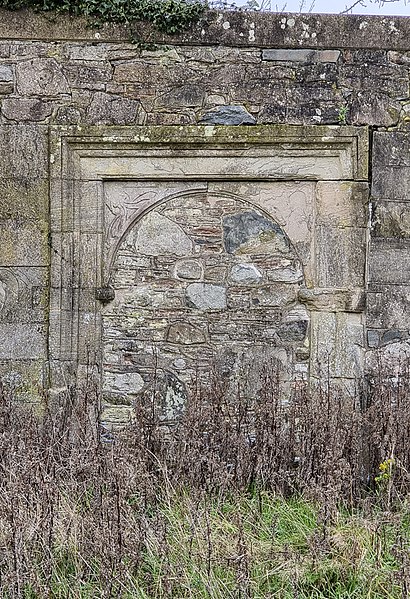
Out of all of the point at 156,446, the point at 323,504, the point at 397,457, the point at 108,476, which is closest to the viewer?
the point at 323,504

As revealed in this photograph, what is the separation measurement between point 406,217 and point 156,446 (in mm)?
2297

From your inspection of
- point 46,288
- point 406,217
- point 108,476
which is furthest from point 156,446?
point 406,217

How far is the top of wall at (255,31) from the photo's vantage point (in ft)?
18.3

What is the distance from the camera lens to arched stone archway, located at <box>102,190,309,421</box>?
5.77 metres

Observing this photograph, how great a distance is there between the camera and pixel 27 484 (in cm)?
400

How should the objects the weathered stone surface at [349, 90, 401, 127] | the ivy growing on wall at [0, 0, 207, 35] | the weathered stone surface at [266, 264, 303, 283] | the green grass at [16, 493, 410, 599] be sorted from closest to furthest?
1. the green grass at [16, 493, 410, 599]
2. the ivy growing on wall at [0, 0, 207, 35]
3. the weathered stone surface at [349, 90, 401, 127]
4. the weathered stone surface at [266, 264, 303, 283]

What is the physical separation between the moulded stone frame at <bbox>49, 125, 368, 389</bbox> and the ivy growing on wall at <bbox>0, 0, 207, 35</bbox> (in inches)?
27.5

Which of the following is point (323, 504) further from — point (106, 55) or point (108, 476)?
point (106, 55)

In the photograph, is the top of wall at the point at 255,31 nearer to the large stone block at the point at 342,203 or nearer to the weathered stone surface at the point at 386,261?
the large stone block at the point at 342,203

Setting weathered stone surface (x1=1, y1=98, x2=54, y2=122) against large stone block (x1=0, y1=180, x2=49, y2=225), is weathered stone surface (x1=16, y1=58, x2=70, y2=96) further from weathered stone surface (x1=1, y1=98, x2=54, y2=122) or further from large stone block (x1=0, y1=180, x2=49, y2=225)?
large stone block (x1=0, y1=180, x2=49, y2=225)

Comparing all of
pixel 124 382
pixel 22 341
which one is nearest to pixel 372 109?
pixel 124 382

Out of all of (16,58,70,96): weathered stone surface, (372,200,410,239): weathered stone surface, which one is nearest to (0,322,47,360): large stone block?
(16,58,70,96): weathered stone surface

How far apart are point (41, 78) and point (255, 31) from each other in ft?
4.78

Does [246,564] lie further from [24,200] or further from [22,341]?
[24,200]
